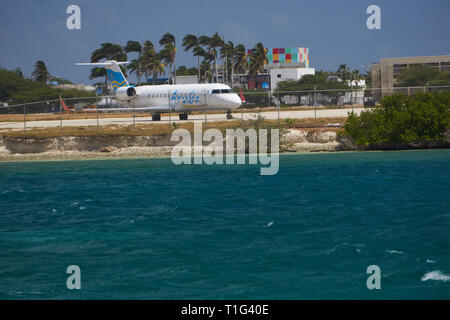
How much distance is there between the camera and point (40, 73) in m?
131

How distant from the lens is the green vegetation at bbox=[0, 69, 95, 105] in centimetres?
9900

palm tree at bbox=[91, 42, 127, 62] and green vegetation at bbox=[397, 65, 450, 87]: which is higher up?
palm tree at bbox=[91, 42, 127, 62]

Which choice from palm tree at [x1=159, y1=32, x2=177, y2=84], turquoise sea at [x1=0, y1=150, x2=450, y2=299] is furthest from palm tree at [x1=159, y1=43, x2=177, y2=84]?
turquoise sea at [x1=0, y1=150, x2=450, y2=299]

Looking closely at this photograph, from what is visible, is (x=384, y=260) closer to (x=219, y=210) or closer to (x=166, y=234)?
(x=166, y=234)

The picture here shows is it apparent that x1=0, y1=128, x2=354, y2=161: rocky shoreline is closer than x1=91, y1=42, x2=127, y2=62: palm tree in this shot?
Yes

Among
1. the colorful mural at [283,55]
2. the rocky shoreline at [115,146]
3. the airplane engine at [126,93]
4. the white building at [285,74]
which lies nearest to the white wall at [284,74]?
the white building at [285,74]

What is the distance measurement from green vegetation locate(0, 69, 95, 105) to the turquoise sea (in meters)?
70.4

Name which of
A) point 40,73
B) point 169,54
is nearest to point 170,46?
point 169,54

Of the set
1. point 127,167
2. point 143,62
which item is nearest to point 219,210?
point 127,167

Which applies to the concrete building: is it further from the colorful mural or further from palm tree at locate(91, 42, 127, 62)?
the colorful mural

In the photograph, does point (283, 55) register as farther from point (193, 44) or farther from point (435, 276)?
point (435, 276)

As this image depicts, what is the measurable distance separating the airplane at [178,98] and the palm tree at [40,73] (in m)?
76.1

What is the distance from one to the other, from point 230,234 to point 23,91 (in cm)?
9802

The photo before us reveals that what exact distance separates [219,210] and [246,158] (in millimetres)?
16848
